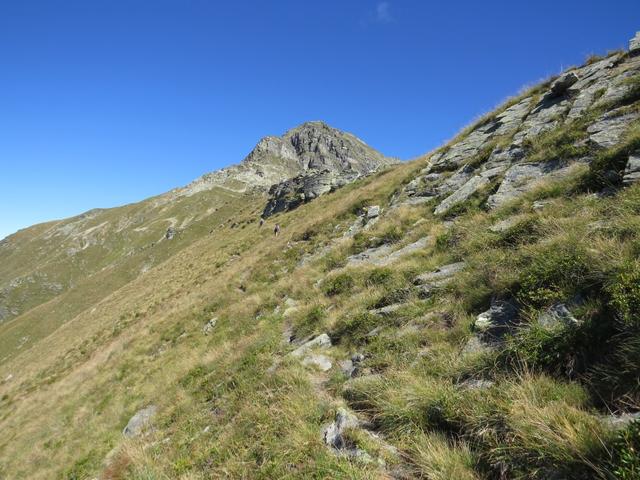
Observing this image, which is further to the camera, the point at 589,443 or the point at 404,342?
the point at 404,342

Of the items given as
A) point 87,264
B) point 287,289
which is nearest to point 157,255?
point 87,264

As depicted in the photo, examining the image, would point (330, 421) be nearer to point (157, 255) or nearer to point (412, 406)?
point (412, 406)

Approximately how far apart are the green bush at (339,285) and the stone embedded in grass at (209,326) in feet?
22.7

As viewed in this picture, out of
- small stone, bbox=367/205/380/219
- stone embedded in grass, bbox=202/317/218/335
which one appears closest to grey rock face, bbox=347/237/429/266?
small stone, bbox=367/205/380/219

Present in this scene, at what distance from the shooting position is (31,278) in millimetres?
147625

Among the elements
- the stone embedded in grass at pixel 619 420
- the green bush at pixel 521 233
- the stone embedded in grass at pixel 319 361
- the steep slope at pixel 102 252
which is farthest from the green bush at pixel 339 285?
the steep slope at pixel 102 252

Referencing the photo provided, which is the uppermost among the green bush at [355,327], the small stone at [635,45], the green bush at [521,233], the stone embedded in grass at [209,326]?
the small stone at [635,45]

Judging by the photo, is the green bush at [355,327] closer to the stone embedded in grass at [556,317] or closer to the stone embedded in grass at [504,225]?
the stone embedded in grass at [556,317]

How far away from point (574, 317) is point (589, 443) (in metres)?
2.18

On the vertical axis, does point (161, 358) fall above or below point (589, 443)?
below

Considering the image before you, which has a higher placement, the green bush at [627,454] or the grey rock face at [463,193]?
the grey rock face at [463,193]

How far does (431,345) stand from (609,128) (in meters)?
11.4

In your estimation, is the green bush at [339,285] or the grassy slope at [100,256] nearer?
the green bush at [339,285]

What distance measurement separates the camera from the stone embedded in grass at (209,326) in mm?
16295
